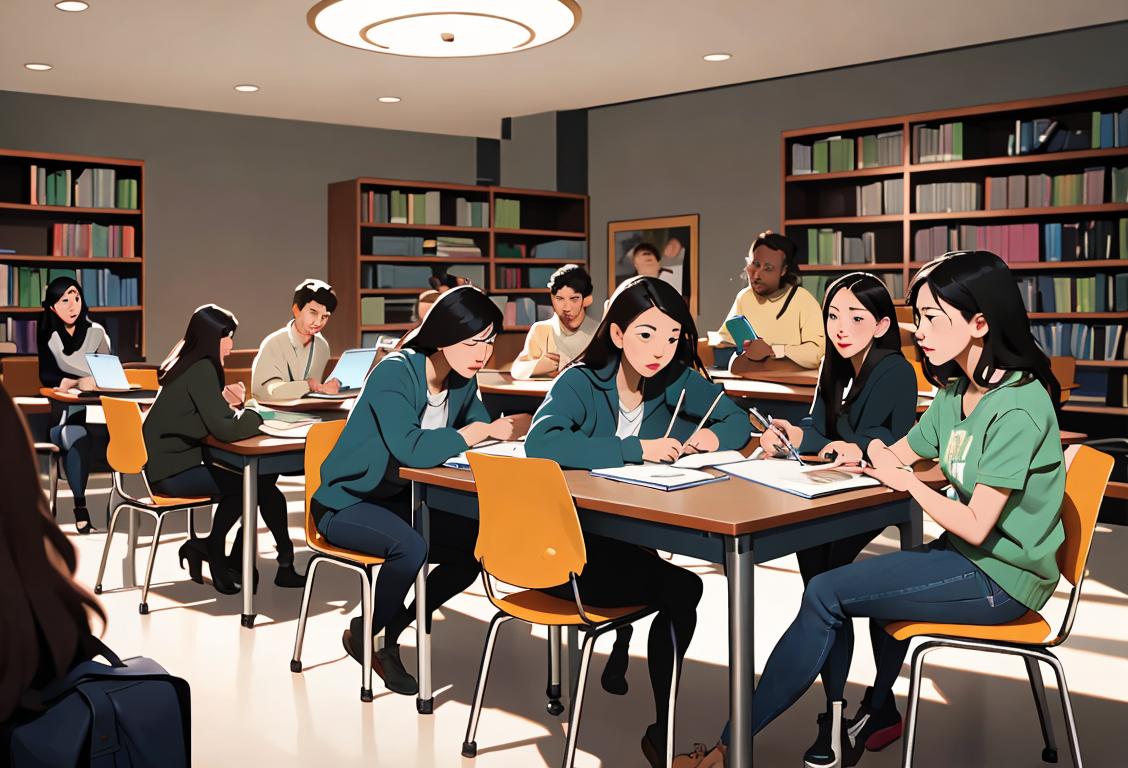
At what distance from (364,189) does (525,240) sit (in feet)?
5.41

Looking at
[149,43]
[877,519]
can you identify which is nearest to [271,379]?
[149,43]

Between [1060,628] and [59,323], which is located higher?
[59,323]

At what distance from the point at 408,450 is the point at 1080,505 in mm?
1725

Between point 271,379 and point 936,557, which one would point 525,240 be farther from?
point 936,557

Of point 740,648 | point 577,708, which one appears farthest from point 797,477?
point 577,708

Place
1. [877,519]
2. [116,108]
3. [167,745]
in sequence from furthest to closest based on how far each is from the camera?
[116,108] < [877,519] < [167,745]

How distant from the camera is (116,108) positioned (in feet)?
28.8

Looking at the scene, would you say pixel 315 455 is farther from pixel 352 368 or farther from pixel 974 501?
pixel 352 368

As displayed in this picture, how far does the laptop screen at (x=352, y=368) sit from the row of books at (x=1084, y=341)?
13.1 ft

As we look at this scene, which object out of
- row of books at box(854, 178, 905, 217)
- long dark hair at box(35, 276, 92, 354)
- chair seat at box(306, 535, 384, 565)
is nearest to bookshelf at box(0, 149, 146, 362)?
long dark hair at box(35, 276, 92, 354)

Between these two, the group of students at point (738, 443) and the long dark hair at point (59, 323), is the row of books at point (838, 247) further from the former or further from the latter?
the long dark hair at point (59, 323)

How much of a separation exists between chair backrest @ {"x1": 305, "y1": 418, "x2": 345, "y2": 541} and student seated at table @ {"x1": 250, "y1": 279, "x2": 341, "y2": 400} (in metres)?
1.77

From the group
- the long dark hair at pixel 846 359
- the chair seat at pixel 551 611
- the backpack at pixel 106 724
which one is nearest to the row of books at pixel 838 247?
the long dark hair at pixel 846 359

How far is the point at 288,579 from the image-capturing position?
14.6 ft
